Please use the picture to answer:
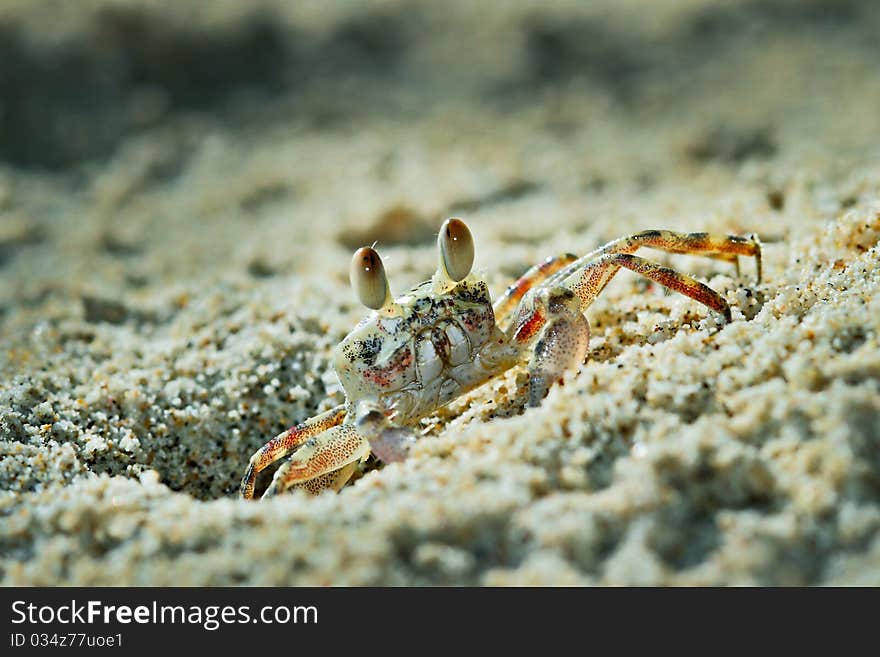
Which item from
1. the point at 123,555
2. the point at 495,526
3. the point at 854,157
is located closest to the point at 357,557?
the point at 495,526

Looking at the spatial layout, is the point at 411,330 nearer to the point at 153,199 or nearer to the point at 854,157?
the point at 854,157

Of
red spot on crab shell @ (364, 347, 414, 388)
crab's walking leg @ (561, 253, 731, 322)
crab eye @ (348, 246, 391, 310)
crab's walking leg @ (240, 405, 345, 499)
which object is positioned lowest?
crab's walking leg @ (240, 405, 345, 499)

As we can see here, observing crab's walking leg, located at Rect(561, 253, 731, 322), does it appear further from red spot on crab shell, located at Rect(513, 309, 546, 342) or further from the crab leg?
red spot on crab shell, located at Rect(513, 309, 546, 342)

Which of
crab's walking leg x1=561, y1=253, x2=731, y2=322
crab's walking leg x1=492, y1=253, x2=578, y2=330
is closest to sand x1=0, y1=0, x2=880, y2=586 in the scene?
crab's walking leg x1=561, y1=253, x2=731, y2=322

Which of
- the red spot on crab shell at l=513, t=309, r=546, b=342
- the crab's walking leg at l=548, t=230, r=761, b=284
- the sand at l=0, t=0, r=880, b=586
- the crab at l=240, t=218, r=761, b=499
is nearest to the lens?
the sand at l=0, t=0, r=880, b=586

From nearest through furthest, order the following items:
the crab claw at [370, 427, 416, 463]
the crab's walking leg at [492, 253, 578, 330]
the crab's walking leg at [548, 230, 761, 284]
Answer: the crab claw at [370, 427, 416, 463]
the crab's walking leg at [548, 230, 761, 284]
the crab's walking leg at [492, 253, 578, 330]

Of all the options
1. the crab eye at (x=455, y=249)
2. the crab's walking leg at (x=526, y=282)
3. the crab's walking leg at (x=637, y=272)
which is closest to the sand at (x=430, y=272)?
the crab's walking leg at (x=637, y=272)

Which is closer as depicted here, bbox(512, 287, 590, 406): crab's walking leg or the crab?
bbox(512, 287, 590, 406): crab's walking leg

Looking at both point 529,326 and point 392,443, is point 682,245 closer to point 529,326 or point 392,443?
point 529,326
